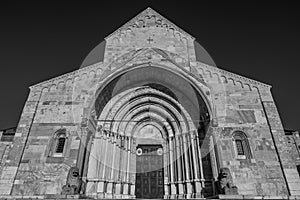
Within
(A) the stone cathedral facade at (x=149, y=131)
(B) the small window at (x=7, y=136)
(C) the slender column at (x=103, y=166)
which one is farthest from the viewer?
(B) the small window at (x=7, y=136)

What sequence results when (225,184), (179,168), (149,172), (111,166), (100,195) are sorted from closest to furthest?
(225,184), (100,195), (111,166), (179,168), (149,172)

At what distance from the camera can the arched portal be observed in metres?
9.94

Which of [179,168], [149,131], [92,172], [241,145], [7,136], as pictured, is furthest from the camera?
[7,136]

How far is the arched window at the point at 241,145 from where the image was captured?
8.95 m

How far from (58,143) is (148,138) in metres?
5.04

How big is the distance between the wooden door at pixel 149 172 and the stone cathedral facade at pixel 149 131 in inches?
2.2

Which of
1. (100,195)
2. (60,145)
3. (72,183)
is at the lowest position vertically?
(100,195)

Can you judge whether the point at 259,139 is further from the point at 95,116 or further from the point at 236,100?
the point at 95,116

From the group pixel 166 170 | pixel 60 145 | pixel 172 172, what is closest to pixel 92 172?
pixel 60 145

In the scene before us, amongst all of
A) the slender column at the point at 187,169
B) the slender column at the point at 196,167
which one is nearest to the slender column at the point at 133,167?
the slender column at the point at 187,169

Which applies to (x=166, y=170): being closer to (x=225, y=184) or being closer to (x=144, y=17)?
(x=225, y=184)

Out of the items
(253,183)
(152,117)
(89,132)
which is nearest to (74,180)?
(89,132)

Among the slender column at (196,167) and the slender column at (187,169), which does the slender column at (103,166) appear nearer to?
the slender column at (187,169)

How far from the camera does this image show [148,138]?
40.0 feet
